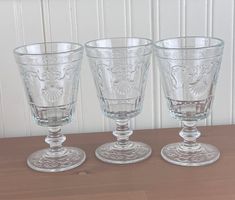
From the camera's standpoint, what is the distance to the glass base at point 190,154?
925mm

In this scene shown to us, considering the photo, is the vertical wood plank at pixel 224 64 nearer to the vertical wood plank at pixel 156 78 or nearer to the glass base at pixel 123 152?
the vertical wood plank at pixel 156 78

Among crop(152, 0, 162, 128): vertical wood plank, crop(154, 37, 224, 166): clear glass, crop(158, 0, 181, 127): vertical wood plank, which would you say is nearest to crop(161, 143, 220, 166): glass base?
crop(154, 37, 224, 166): clear glass

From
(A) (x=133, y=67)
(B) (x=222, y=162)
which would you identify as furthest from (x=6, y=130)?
(B) (x=222, y=162)

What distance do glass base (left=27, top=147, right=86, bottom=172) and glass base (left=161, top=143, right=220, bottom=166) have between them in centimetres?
16

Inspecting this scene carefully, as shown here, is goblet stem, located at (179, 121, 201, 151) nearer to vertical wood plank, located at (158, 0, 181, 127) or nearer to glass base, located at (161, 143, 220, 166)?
glass base, located at (161, 143, 220, 166)

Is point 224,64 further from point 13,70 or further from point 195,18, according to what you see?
point 13,70

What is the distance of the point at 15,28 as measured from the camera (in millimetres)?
1069

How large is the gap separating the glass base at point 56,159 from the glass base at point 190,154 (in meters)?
0.16

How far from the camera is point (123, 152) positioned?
38.7 inches

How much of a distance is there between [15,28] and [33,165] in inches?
11.9

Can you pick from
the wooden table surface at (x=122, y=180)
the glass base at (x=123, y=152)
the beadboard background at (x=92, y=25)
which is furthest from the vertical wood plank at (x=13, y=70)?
the glass base at (x=123, y=152)

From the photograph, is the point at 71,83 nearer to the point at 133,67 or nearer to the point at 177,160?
the point at 133,67

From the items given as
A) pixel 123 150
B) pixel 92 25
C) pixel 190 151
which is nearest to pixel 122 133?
pixel 123 150

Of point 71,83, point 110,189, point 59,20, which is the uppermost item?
point 59,20
